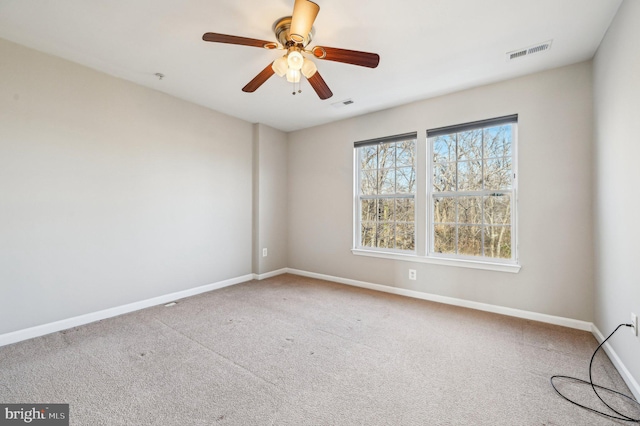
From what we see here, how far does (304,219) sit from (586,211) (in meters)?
3.51

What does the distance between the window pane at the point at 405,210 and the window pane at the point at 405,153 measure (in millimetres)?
490

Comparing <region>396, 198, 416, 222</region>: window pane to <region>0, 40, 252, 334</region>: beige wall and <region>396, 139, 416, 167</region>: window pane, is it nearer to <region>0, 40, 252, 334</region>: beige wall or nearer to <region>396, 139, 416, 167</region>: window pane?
<region>396, 139, 416, 167</region>: window pane

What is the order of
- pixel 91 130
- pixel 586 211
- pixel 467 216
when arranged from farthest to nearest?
pixel 467 216 < pixel 91 130 < pixel 586 211

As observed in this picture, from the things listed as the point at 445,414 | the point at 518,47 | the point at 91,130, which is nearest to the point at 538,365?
the point at 445,414

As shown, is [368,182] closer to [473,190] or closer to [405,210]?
[405,210]

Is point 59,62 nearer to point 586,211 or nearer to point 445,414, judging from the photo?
point 445,414

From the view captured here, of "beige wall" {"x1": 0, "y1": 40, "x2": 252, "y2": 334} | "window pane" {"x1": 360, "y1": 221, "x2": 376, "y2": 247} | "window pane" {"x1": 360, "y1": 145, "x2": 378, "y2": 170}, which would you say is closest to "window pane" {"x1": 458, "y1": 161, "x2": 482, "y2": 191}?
"window pane" {"x1": 360, "y1": 145, "x2": 378, "y2": 170}

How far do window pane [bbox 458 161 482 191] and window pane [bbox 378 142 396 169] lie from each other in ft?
2.90

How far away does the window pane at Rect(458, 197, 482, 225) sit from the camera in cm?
322

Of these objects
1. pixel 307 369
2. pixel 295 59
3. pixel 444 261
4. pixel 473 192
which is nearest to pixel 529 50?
pixel 473 192

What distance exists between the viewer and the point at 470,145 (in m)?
3.28

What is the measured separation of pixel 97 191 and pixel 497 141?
437 centimetres

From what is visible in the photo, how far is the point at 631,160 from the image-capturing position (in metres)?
1.79

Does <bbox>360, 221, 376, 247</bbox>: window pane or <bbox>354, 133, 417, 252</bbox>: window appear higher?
<bbox>354, 133, 417, 252</bbox>: window
